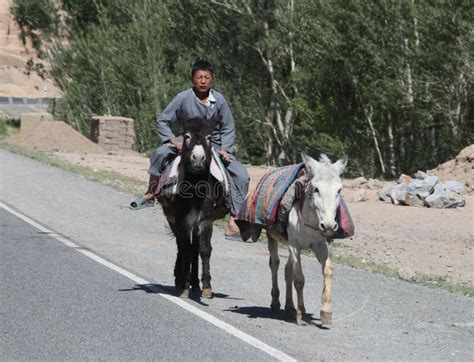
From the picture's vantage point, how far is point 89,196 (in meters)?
24.2

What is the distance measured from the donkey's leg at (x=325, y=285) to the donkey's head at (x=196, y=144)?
145 cm

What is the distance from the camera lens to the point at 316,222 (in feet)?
30.9

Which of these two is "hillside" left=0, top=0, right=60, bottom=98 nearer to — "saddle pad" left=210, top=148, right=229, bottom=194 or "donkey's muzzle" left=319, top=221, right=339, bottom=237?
"saddle pad" left=210, top=148, right=229, bottom=194

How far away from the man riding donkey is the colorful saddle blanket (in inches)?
15.5

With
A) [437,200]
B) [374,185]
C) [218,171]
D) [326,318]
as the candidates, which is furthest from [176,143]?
[374,185]

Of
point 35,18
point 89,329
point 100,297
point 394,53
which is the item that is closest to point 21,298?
point 100,297

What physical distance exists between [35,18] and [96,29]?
47.0 feet

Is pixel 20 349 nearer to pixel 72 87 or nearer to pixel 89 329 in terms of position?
pixel 89 329

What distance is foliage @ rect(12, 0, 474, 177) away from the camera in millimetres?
35844

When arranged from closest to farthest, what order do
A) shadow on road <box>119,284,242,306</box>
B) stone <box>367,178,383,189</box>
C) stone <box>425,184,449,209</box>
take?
shadow on road <box>119,284,242,306</box>
stone <box>425,184,449,209</box>
stone <box>367,178,383,189</box>

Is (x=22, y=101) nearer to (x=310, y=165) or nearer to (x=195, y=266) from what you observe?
(x=195, y=266)

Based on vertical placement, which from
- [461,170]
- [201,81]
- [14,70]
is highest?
[14,70]

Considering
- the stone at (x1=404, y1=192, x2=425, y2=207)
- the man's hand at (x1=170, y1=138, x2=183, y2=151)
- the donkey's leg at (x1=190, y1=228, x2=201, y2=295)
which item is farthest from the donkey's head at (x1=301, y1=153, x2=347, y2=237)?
the stone at (x1=404, y1=192, x2=425, y2=207)

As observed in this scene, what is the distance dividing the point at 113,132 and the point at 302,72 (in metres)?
8.77
